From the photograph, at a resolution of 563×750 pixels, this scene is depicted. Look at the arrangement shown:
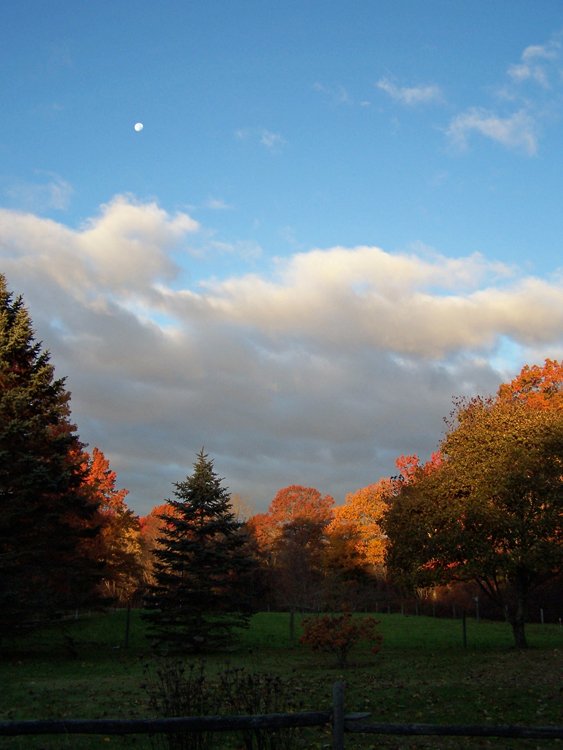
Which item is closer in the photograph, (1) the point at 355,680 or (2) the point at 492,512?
(1) the point at 355,680

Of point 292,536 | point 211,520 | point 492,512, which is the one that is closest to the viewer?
point 492,512

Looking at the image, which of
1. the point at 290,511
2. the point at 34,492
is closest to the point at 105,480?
the point at 34,492

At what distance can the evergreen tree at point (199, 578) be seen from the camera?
28.1 metres

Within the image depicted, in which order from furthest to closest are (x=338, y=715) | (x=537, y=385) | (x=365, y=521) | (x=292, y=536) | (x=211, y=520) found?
1. (x=292, y=536)
2. (x=365, y=521)
3. (x=537, y=385)
4. (x=211, y=520)
5. (x=338, y=715)

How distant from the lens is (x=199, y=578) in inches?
1141

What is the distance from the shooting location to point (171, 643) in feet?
91.1

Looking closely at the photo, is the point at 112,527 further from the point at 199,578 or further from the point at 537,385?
the point at 537,385

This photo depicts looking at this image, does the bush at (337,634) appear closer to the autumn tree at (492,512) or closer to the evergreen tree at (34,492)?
the autumn tree at (492,512)

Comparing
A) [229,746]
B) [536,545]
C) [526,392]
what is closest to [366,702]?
[229,746]

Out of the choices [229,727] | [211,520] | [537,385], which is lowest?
[229,727]

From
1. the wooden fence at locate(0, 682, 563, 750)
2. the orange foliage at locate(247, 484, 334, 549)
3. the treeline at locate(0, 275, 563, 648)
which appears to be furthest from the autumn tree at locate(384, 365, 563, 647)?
the orange foliage at locate(247, 484, 334, 549)

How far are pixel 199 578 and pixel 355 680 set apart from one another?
43.2 feet

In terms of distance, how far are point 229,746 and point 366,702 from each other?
4711 mm

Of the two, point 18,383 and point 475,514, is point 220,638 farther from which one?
point 18,383
